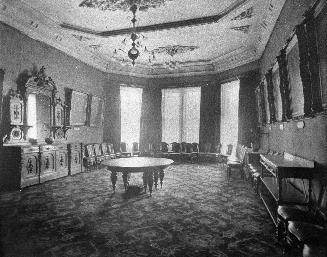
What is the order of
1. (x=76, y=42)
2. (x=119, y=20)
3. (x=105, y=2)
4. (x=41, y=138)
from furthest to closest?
(x=76, y=42) < (x=41, y=138) < (x=119, y=20) < (x=105, y=2)

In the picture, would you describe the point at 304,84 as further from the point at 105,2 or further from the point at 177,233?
the point at 105,2

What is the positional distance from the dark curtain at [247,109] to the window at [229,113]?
0.77m

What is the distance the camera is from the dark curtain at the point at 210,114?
436 inches

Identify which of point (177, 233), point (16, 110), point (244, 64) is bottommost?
point (177, 233)

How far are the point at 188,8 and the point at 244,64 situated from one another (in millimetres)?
4453

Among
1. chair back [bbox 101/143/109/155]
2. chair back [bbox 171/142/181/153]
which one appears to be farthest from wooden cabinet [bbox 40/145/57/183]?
chair back [bbox 171/142/181/153]

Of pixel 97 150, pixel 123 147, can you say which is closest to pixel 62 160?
pixel 97 150

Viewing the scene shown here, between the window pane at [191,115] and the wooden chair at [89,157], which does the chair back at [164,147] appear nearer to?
the window pane at [191,115]

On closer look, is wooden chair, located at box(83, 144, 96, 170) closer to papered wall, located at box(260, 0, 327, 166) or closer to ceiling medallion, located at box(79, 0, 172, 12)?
ceiling medallion, located at box(79, 0, 172, 12)

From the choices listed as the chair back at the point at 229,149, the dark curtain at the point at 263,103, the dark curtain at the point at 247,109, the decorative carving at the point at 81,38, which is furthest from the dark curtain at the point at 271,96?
the decorative carving at the point at 81,38

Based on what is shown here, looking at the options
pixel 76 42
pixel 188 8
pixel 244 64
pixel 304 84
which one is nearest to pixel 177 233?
pixel 304 84

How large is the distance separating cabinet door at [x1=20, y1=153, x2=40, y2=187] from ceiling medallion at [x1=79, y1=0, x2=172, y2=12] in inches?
148

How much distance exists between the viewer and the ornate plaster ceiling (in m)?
5.98

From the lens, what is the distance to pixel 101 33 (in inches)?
305
